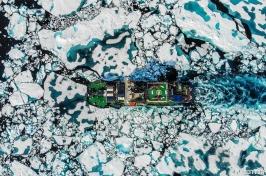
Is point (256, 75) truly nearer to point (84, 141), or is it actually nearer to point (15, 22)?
point (84, 141)

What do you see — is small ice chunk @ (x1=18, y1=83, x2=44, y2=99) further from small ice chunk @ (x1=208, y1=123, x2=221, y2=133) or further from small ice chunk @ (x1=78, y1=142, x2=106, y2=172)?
small ice chunk @ (x1=208, y1=123, x2=221, y2=133)

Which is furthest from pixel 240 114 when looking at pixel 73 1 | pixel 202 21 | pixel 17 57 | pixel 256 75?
pixel 17 57

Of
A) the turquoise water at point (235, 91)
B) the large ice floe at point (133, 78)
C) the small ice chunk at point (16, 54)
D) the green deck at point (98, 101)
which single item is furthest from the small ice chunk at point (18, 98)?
the turquoise water at point (235, 91)

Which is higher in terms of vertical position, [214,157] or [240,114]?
[240,114]

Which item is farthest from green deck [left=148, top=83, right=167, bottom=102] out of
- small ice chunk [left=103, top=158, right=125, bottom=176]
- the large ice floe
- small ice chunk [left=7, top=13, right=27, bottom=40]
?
small ice chunk [left=7, top=13, right=27, bottom=40]

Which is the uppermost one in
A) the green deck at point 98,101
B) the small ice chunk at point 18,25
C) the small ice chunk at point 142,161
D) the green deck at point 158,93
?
the small ice chunk at point 18,25

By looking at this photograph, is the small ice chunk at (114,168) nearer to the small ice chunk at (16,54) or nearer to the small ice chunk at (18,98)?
the small ice chunk at (18,98)

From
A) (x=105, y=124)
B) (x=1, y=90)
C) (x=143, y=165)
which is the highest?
(x=1, y=90)
